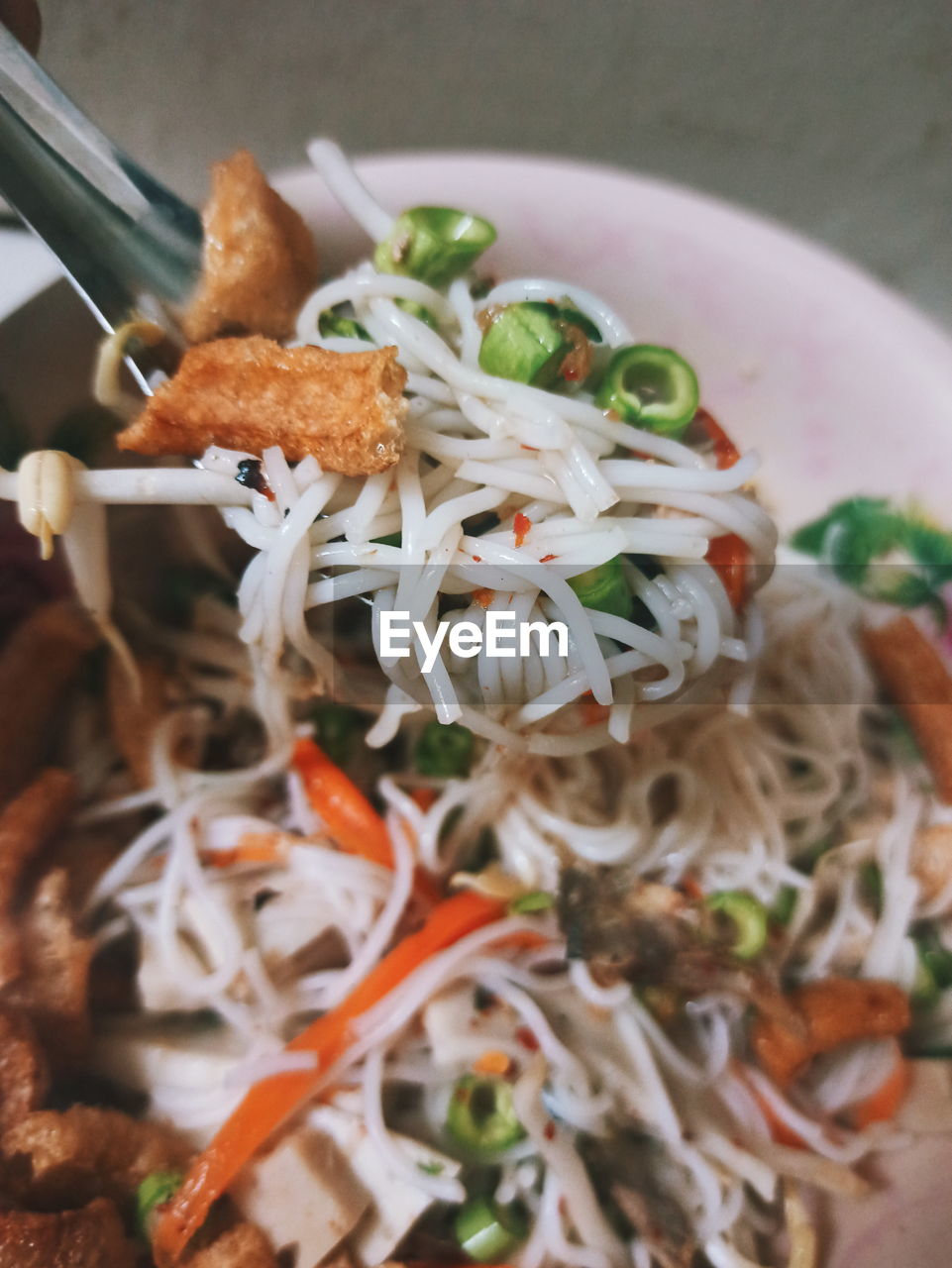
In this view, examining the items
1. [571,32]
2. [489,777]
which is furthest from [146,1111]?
[571,32]

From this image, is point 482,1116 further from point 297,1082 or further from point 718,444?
point 718,444

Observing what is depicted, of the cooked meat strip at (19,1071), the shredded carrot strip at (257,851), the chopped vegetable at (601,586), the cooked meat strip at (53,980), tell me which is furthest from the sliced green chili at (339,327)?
the cooked meat strip at (19,1071)

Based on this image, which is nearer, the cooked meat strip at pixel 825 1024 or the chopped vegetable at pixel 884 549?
the cooked meat strip at pixel 825 1024

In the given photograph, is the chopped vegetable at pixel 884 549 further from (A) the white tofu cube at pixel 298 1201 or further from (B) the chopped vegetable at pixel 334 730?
(A) the white tofu cube at pixel 298 1201

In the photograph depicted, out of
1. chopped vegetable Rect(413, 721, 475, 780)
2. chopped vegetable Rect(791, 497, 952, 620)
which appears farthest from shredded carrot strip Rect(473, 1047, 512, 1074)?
chopped vegetable Rect(791, 497, 952, 620)

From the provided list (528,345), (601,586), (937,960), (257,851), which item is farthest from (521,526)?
(937,960)

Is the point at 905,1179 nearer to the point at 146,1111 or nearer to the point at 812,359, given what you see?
the point at 146,1111

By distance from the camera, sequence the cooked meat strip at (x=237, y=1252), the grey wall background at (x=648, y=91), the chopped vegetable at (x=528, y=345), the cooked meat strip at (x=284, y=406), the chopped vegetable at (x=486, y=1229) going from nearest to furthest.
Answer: the cooked meat strip at (x=284, y=406)
the chopped vegetable at (x=528, y=345)
the cooked meat strip at (x=237, y=1252)
the chopped vegetable at (x=486, y=1229)
the grey wall background at (x=648, y=91)
